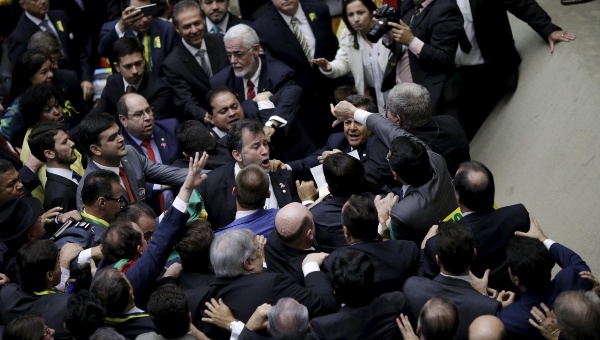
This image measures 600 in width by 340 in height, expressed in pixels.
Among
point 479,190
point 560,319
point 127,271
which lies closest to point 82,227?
point 127,271

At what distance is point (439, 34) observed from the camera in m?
6.79

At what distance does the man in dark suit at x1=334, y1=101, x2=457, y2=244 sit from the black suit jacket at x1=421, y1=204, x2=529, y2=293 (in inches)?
12.1

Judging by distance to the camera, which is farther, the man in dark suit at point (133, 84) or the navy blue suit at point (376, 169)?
the man in dark suit at point (133, 84)

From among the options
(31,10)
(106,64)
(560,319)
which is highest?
(560,319)

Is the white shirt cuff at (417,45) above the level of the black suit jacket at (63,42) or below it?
above

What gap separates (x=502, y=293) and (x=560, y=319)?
62 centimetres

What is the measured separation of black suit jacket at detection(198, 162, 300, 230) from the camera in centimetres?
596

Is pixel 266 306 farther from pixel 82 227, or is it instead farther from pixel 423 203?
pixel 82 227

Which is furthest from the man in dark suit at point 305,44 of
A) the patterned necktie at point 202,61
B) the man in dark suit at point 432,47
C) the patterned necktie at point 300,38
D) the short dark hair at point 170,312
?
the short dark hair at point 170,312

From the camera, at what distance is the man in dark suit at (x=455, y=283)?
14.5ft

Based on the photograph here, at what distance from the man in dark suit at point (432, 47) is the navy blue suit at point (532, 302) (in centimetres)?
259

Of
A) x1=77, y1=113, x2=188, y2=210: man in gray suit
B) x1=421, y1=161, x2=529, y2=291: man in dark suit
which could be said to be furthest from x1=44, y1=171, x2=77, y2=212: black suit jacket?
x1=421, y1=161, x2=529, y2=291: man in dark suit

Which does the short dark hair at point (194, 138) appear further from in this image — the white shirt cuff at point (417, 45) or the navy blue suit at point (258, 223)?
the white shirt cuff at point (417, 45)

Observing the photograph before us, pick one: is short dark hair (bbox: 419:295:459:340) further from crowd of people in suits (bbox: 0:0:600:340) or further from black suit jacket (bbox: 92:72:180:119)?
black suit jacket (bbox: 92:72:180:119)
